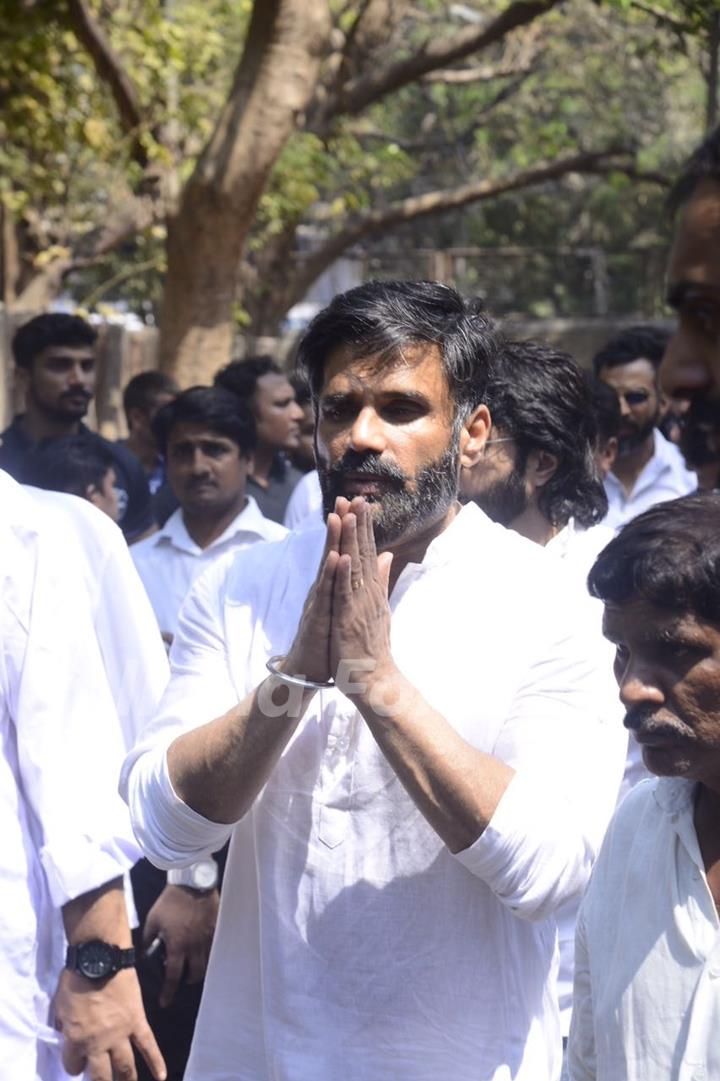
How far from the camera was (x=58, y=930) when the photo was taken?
10.3ft

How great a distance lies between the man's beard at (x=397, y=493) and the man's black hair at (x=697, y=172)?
0.99 meters

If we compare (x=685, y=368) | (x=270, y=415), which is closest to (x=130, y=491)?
(x=270, y=415)

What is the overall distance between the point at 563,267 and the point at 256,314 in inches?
245

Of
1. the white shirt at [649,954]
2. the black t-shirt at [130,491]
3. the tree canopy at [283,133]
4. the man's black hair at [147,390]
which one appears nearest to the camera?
the white shirt at [649,954]

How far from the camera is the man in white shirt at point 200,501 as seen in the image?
589 cm

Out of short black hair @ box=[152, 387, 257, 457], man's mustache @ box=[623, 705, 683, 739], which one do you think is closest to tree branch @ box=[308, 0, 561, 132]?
short black hair @ box=[152, 387, 257, 457]

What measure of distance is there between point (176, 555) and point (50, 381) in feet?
5.52

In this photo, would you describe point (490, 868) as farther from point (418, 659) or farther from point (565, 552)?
point (565, 552)

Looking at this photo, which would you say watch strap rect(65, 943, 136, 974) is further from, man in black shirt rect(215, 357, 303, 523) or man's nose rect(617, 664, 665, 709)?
man in black shirt rect(215, 357, 303, 523)

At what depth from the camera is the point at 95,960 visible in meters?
3.06

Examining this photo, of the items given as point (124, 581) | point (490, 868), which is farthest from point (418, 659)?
point (124, 581)

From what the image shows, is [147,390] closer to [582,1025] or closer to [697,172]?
[582,1025]

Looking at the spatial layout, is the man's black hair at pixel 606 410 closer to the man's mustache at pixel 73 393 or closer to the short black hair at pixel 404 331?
the man's mustache at pixel 73 393

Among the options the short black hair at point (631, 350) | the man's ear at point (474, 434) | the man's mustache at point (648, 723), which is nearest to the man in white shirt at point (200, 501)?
the short black hair at point (631, 350)
